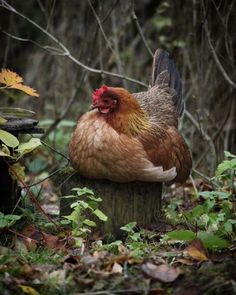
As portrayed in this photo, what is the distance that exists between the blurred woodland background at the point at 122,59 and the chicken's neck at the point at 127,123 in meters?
1.54

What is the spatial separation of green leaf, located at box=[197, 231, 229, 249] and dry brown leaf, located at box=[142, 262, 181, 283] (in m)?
0.50

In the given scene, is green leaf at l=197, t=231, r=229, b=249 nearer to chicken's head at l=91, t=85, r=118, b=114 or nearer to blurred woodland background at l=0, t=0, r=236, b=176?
chicken's head at l=91, t=85, r=118, b=114

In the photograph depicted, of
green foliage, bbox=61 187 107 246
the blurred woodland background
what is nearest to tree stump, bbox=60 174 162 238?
green foliage, bbox=61 187 107 246

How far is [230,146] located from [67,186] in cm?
339

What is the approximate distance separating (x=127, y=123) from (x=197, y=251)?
1.27 m

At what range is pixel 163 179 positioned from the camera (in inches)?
185

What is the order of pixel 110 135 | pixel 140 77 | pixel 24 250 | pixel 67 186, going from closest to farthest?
pixel 24 250, pixel 110 135, pixel 67 186, pixel 140 77

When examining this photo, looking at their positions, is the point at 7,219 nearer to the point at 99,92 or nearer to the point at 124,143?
the point at 124,143

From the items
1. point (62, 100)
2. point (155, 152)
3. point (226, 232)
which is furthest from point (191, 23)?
point (226, 232)

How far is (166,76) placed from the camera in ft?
19.3

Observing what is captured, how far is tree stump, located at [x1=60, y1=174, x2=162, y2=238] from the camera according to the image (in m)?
4.59

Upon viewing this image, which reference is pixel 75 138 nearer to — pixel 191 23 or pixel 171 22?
pixel 191 23

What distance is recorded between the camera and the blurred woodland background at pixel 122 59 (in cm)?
677

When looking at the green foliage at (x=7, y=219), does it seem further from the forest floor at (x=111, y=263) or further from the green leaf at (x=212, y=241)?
the green leaf at (x=212, y=241)
